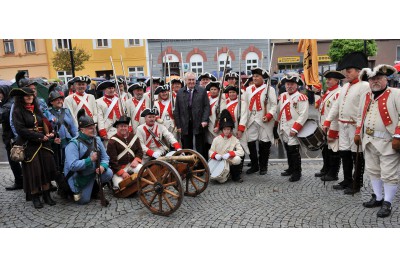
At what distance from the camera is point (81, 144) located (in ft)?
15.7

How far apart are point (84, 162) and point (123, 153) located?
750 millimetres

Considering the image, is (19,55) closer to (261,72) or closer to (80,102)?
(80,102)

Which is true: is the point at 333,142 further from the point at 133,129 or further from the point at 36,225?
the point at 36,225

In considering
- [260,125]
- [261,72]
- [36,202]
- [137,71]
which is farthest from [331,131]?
[137,71]

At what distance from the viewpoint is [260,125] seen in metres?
6.14

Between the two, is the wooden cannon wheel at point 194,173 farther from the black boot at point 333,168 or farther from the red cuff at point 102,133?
the black boot at point 333,168

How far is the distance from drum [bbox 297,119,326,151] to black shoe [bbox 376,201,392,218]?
151cm

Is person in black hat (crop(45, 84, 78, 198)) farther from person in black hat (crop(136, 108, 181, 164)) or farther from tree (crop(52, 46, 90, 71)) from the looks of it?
tree (crop(52, 46, 90, 71))

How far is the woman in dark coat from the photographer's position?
4.58 meters

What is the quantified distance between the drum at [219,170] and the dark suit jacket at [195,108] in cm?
72

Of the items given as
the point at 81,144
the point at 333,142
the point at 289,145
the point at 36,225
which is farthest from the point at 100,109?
the point at 333,142

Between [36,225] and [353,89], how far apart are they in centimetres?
483

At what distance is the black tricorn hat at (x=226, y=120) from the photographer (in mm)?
5824

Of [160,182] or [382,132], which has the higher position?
[382,132]
